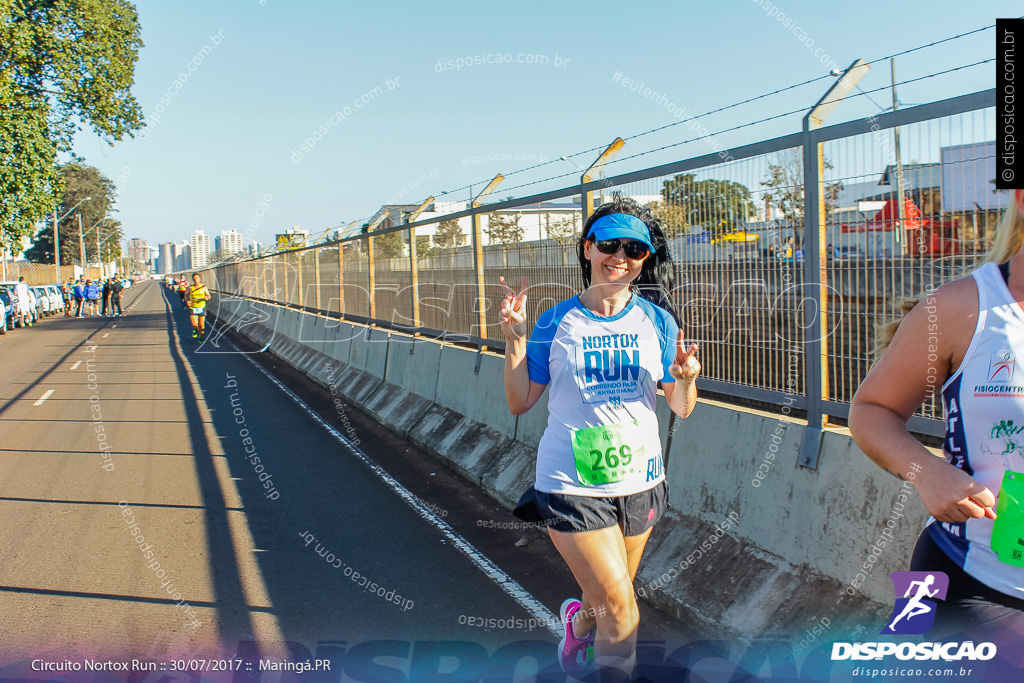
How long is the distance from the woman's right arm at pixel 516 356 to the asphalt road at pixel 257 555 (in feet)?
5.16

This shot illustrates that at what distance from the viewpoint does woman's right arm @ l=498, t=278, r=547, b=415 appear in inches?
131

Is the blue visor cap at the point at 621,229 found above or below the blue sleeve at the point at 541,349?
above

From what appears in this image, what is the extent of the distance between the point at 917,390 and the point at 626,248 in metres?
1.51

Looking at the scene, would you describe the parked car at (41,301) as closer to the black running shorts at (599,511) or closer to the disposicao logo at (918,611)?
the black running shorts at (599,511)

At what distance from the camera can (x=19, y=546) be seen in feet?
19.7

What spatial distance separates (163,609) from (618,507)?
122 inches

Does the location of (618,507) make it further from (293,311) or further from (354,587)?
(293,311)

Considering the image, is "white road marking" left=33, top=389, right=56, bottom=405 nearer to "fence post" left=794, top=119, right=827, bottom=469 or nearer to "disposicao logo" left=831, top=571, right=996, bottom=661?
"fence post" left=794, top=119, right=827, bottom=469

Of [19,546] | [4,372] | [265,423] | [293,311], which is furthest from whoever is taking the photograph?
[293,311]

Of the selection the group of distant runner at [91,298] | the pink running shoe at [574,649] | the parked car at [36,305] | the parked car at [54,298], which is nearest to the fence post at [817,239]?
the pink running shoe at [574,649]

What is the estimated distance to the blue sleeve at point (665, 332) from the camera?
353cm

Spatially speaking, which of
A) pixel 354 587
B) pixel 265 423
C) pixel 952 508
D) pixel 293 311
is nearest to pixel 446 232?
pixel 265 423

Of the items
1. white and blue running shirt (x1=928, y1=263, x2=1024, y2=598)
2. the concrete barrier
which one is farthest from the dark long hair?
white and blue running shirt (x1=928, y1=263, x2=1024, y2=598)

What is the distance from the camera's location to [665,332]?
356cm
